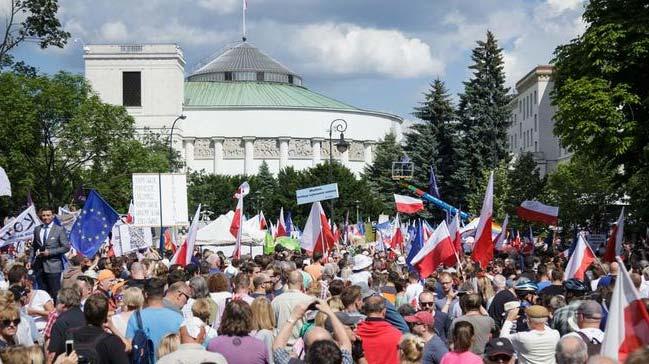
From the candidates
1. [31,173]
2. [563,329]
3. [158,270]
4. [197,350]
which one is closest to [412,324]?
[563,329]

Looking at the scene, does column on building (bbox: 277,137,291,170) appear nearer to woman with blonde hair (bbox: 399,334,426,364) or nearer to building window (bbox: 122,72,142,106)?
building window (bbox: 122,72,142,106)

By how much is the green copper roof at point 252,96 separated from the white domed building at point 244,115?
128 mm

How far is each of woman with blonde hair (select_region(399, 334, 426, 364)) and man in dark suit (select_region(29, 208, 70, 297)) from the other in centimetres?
889

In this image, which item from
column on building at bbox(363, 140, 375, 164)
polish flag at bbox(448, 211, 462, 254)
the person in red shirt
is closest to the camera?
the person in red shirt

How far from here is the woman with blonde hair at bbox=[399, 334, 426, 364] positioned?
8.54m

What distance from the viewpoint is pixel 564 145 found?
37.1m

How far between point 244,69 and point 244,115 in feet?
62.0

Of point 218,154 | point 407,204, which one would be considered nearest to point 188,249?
point 407,204

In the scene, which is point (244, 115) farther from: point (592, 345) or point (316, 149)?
point (592, 345)

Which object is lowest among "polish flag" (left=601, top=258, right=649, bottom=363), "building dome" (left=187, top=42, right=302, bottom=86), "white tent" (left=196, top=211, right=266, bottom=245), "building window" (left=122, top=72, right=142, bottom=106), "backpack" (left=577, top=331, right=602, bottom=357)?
"white tent" (left=196, top=211, right=266, bottom=245)

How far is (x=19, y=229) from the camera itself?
2131 cm

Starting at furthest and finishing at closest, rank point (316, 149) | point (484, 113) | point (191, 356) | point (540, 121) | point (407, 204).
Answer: point (316, 149), point (540, 121), point (484, 113), point (407, 204), point (191, 356)

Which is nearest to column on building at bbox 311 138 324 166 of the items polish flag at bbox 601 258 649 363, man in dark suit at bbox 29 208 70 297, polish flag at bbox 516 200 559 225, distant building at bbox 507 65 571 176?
distant building at bbox 507 65 571 176

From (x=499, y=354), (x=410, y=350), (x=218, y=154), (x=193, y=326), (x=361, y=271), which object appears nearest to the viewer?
(x=499, y=354)
